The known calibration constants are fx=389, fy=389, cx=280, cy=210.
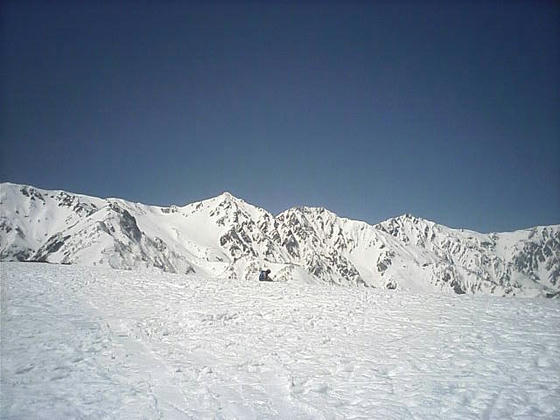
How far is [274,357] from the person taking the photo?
39.1 ft

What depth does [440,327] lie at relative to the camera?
14.8 m

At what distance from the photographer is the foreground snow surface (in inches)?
344

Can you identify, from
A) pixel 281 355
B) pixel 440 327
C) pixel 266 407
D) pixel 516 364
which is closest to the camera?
pixel 266 407

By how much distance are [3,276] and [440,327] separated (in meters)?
24.9

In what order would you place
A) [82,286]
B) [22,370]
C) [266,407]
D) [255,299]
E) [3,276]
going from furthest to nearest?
[3,276] → [82,286] → [255,299] → [22,370] → [266,407]

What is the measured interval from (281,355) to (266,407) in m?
3.32

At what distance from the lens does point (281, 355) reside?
12.1 meters

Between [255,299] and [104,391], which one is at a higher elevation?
[255,299]

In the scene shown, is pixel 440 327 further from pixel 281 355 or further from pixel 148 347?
pixel 148 347

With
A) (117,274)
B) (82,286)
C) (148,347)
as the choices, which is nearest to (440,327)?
(148,347)

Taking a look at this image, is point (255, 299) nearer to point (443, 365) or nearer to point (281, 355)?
point (281, 355)

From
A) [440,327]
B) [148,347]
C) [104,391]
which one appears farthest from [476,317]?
[104,391]

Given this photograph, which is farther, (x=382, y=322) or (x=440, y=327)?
(x=382, y=322)

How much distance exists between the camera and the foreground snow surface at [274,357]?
28.7 ft
